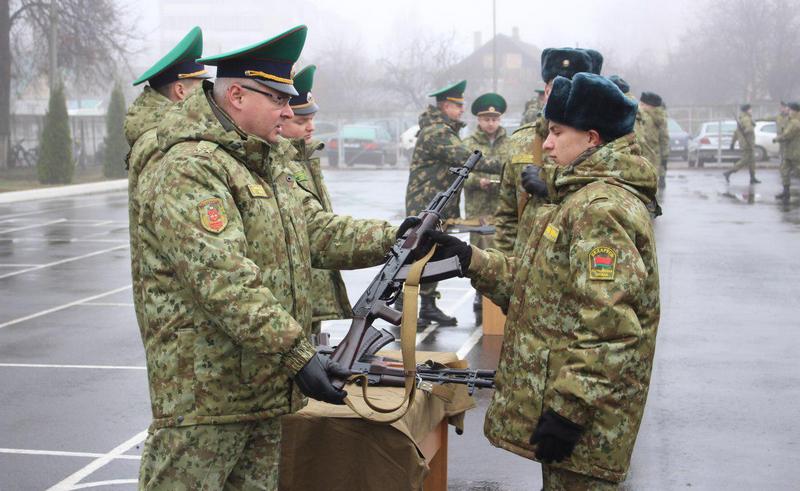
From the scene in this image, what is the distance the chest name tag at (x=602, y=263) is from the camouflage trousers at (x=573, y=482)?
0.70 meters

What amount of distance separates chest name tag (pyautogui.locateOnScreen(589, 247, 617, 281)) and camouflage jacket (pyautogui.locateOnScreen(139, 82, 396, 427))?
0.96m

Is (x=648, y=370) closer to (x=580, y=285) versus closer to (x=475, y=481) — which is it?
(x=580, y=285)

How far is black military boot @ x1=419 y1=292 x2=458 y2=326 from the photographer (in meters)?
9.96

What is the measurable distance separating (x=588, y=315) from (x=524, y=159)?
309 centimetres

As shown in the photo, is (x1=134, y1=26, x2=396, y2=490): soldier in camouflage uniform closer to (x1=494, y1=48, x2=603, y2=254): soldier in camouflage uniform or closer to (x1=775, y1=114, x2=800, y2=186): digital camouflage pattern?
(x1=494, y1=48, x2=603, y2=254): soldier in camouflage uniform

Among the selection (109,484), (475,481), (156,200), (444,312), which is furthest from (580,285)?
(444,312)

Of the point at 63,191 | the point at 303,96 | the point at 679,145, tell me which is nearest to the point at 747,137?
the point at 679,145

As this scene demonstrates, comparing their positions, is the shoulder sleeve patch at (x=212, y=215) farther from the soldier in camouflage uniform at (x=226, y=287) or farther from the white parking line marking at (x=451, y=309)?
the white parking line marking at (x=451, y=309)

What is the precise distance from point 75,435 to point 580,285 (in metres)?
4.37

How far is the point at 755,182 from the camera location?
2730 centimetres

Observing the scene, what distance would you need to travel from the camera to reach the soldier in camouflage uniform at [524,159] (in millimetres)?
6215

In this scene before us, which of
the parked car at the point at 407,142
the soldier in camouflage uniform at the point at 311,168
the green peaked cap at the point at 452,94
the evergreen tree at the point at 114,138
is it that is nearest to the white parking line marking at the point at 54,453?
the soldier in camouflage uniform at the point at 311,168

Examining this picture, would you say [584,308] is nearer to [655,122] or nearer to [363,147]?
[655,122]

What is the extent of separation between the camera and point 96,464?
20.4 ft
